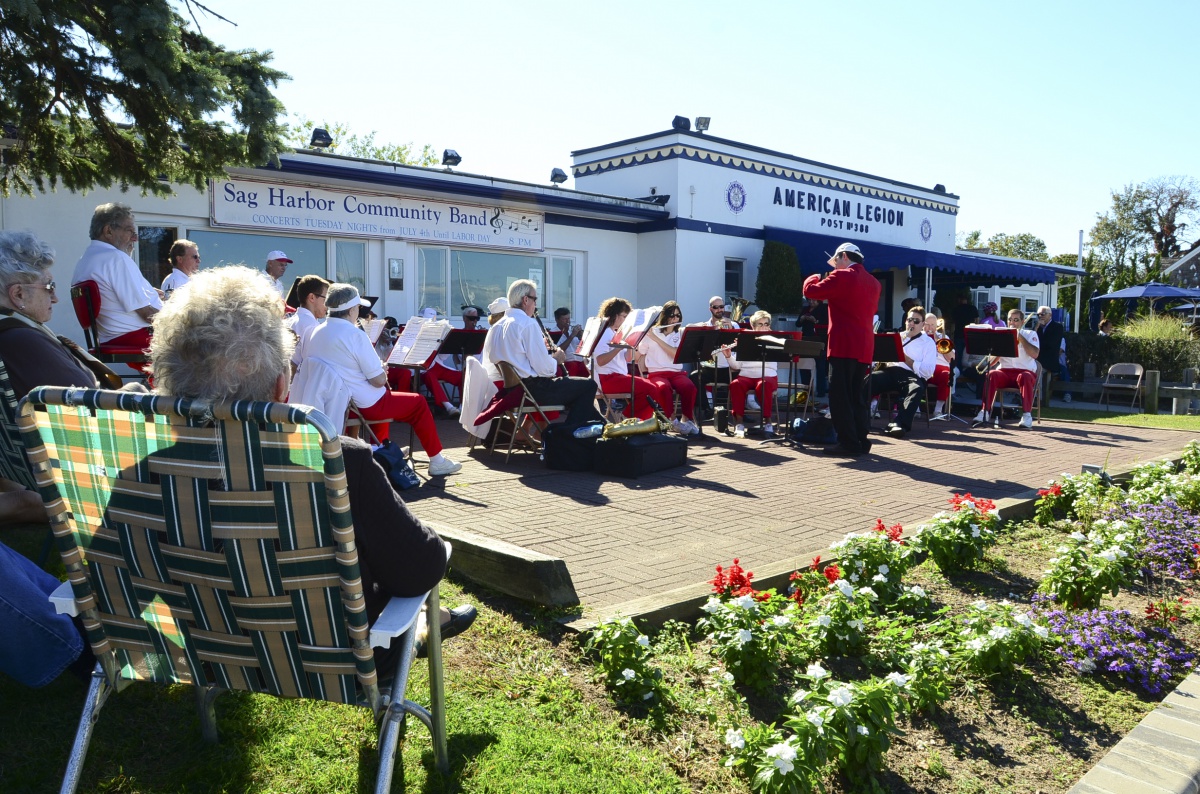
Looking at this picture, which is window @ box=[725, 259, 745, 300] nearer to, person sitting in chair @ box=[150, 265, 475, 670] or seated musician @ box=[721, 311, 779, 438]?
seated musician @ box=[721, 311, 779, 438]

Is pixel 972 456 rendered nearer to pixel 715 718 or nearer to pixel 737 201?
pixel 715 718

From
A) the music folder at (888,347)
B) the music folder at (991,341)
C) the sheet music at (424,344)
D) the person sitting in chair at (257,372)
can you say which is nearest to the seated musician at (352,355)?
the sheet music at (424,344)

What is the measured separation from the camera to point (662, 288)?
1750 cm

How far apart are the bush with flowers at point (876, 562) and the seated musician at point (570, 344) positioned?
233 inches

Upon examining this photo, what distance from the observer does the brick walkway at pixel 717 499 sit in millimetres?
5039

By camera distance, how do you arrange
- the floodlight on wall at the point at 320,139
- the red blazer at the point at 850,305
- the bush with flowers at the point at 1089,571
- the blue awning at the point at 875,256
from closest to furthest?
the bush with flowers at the point at 1089,571 → the red blazer at the point at 850,305 → the floodlight on wall at the point at 320,139 → the blue awning at the point at 875,256

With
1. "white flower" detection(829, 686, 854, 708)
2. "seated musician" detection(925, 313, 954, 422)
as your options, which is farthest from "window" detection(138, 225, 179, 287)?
"white flower" detection(829, 686, 854, 708)

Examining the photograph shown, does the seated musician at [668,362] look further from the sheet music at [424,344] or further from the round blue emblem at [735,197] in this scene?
the round blue emblem at [735,197]

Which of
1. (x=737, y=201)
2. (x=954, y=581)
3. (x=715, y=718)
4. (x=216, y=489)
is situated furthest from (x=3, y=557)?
(x=737, y=201)

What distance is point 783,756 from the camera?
2467mm

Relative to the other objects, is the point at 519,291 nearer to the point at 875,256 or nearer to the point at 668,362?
the point at 668,362

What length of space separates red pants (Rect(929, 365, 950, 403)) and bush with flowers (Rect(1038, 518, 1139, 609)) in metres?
8.57

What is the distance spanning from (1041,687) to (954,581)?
3.96ft

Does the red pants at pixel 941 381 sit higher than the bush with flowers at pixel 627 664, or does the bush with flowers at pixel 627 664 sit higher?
the red pants at pixel 941 381
